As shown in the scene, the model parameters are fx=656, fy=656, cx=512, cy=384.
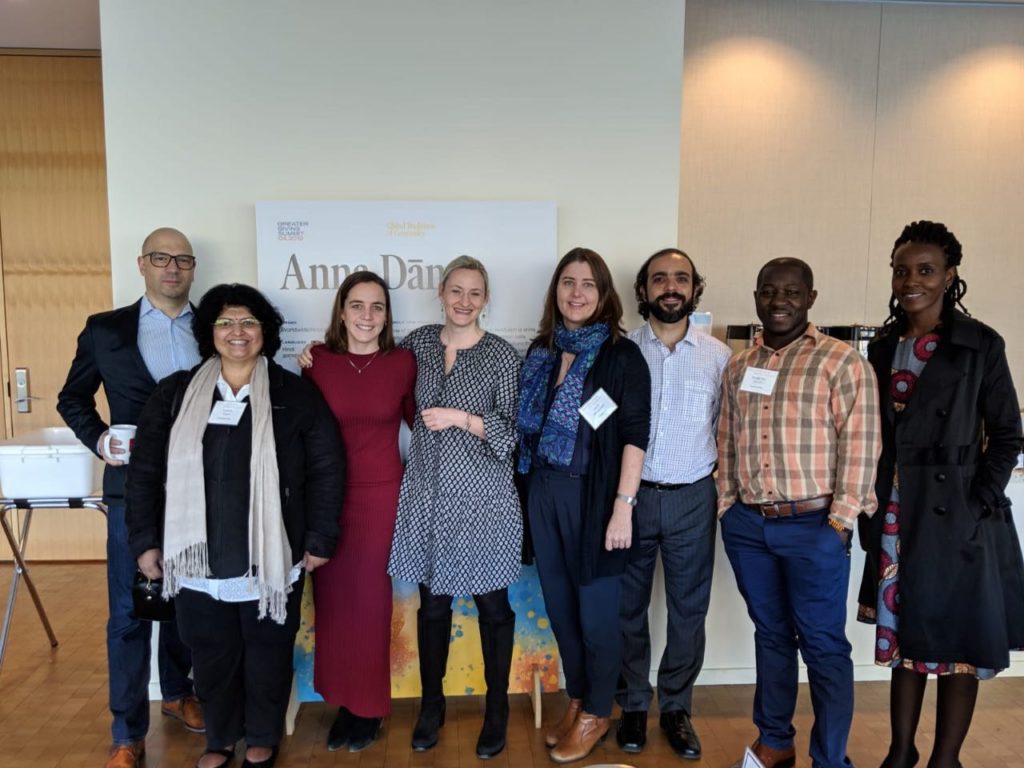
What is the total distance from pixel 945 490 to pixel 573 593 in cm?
121

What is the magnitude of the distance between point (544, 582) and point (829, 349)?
122 centimetres

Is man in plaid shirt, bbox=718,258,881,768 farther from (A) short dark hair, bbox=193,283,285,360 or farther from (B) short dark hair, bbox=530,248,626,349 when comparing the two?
(A) short dark hair, bbox=193,283,285,360

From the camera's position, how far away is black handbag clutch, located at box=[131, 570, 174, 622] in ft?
7.06

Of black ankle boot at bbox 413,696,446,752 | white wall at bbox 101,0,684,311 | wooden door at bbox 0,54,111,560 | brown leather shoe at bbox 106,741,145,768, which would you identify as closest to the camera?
brown leather shoe at bbox 106,741,145,768

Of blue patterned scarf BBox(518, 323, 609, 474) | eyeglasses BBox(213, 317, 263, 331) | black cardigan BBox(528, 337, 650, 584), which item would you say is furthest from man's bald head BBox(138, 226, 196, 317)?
black cardigan BBox(528, 337, 650, 584)

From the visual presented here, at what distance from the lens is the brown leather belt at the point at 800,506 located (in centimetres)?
203

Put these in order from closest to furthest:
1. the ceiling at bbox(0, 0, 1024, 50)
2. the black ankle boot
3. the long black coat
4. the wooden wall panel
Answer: the long black coat → the black ankle boot → the wooden wall panel → the ceiling at bbox(0, 0, 1024, 50)

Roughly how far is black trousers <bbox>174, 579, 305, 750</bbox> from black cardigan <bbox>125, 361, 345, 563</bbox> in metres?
0.22

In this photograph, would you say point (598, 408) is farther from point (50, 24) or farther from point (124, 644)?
point (50, 24)

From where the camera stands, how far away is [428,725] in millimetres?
2424

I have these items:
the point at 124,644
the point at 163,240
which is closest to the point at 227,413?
the point at 163,240

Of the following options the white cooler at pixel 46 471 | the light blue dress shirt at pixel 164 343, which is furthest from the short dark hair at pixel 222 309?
the white cooler at pixel 46 471

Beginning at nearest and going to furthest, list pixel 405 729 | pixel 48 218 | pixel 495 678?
pixel 495 678
pixel 405 729
pixel 48 218

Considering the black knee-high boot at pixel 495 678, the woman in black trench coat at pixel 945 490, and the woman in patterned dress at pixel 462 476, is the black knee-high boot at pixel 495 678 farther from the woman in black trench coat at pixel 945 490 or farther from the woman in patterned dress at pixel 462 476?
the woman in black trench coat at pixel 945 490
